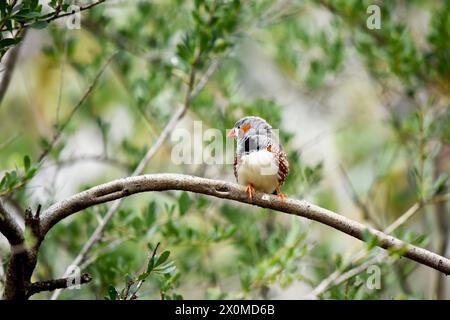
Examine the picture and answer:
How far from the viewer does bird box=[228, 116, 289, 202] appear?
207 centimetres

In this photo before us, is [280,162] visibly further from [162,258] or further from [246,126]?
[162,258]

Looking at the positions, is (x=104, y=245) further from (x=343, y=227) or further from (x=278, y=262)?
(x=343, y=227)

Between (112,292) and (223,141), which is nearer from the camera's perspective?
(112,292)

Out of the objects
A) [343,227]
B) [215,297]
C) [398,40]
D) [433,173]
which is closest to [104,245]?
[215,297]

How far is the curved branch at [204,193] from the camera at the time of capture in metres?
1.68

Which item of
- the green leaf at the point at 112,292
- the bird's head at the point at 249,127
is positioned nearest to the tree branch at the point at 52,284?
the green leaf at the point at 112,292

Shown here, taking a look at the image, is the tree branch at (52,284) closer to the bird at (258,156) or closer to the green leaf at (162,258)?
the green leaf at (162,258)

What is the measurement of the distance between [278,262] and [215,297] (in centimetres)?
27

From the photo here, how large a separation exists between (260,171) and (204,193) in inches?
14.6

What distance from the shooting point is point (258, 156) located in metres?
2.12

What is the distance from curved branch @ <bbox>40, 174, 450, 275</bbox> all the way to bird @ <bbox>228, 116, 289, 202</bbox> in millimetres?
245

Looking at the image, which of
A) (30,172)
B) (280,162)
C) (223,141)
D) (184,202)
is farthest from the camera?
(223,141)

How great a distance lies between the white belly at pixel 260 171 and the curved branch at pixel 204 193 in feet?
0.74

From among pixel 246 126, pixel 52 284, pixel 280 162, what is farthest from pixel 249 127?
pixel 52 284
